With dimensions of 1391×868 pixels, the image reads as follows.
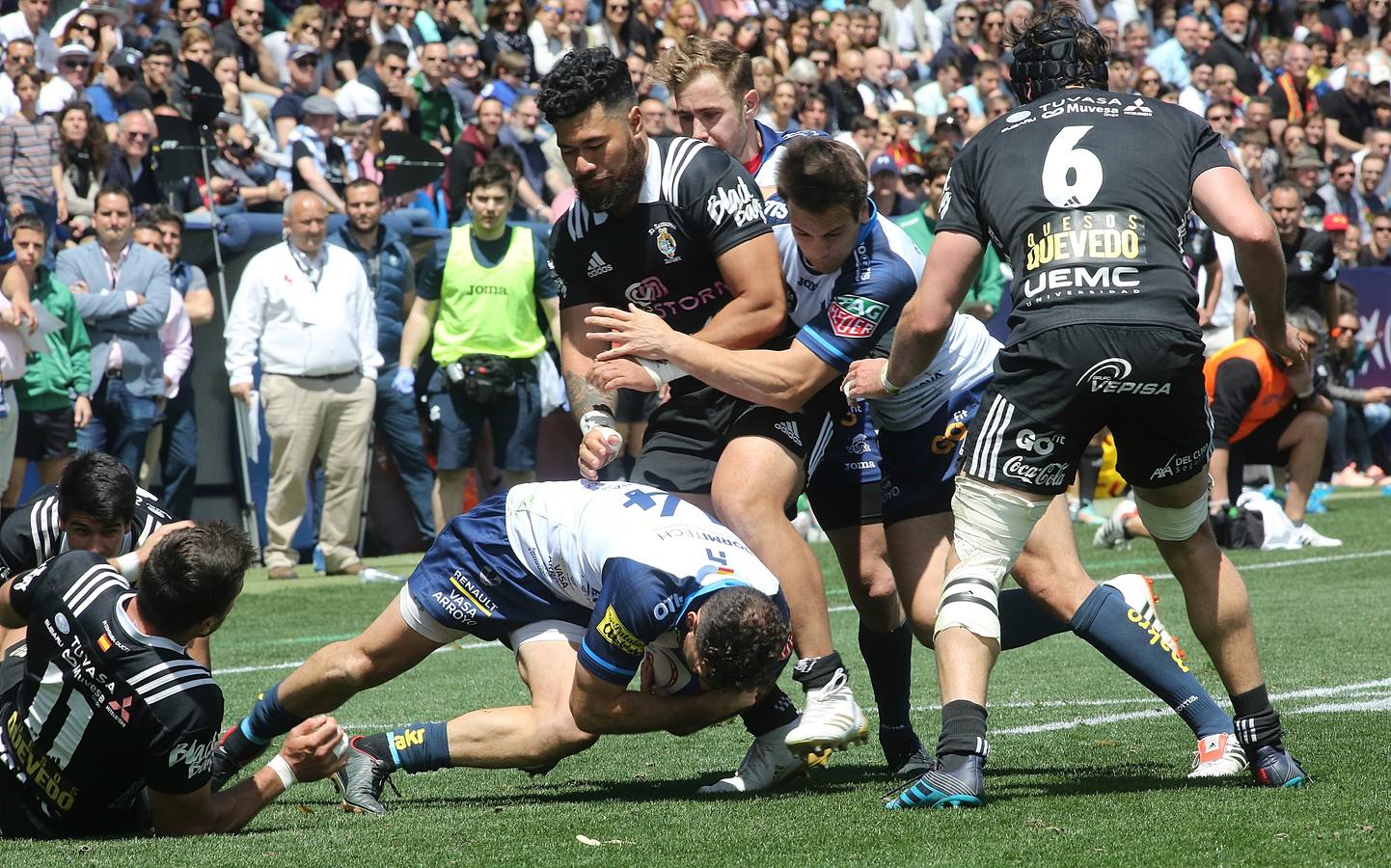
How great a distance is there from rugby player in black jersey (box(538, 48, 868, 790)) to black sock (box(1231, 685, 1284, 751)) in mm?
1034

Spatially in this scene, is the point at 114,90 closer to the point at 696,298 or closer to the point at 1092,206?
the point at 696,298

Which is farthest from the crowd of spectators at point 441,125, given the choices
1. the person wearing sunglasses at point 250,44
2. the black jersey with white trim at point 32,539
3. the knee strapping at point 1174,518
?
the knee strapping at point 1174,518

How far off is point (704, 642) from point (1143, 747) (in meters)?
1.87

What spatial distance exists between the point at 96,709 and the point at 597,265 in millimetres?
2165

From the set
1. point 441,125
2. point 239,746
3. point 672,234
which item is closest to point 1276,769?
point 672,234

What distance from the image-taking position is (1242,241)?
14.2 feet

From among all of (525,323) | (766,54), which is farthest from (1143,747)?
(766,54)

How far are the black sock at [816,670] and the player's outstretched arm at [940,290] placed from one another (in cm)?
102

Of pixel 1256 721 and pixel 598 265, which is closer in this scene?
pixel 1256 721

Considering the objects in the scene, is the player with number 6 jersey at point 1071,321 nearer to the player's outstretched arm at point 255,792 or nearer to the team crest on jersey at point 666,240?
the team crest on jersey at point 666,240

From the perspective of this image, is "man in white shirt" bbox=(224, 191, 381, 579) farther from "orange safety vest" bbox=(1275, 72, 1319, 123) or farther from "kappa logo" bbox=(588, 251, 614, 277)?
"orange safety vest" bbox=(1275, 72, 1319, 123)

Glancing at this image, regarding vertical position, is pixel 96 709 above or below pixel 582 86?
below

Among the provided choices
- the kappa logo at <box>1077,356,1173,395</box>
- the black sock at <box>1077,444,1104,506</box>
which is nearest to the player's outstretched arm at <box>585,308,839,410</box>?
the kappa logo at <box>1077,356,1173,395</box>

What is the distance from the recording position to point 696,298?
18.6 ft
